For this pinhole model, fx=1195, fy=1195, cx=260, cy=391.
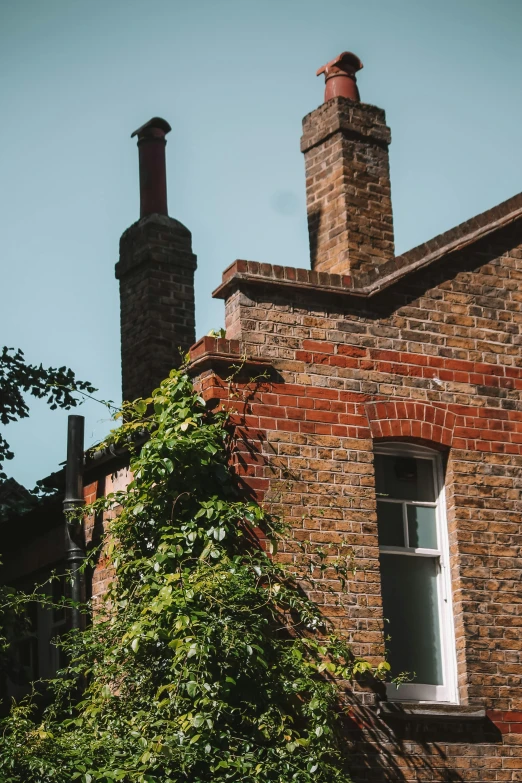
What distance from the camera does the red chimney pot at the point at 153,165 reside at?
15.3m

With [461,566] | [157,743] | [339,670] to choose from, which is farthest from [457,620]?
[157,743]

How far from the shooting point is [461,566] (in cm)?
1023

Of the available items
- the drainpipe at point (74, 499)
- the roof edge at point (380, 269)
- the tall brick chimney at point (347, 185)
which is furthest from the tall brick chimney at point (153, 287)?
the roof edge at point (380, 269)

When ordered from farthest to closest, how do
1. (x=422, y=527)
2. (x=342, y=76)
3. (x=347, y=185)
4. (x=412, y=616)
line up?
(x=342, y=76)
(x=347, y=185)
(x=422, y=527)
(x=412, y=616)

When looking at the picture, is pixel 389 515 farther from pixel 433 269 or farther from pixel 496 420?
pixel 433 269

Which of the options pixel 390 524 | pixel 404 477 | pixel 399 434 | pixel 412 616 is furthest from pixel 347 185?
pixel 412 616

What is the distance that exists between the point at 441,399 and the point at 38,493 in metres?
7.83

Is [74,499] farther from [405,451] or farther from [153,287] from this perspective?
[153,287]

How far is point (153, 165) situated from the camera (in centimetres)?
1533

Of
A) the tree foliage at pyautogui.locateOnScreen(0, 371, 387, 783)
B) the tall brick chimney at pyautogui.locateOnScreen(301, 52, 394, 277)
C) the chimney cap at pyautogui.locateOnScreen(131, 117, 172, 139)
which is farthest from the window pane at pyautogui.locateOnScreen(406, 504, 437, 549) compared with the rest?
the chimney cap at pyautogui.locateOnScreen(131, 117, 172, 139)

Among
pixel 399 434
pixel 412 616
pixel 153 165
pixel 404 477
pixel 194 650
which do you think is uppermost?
pixel 153 165

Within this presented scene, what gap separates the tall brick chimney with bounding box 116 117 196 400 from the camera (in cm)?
1436

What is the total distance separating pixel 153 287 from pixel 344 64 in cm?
361

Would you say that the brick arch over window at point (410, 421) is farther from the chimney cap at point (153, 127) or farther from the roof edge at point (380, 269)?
the chimney cap at point (153, 127)
